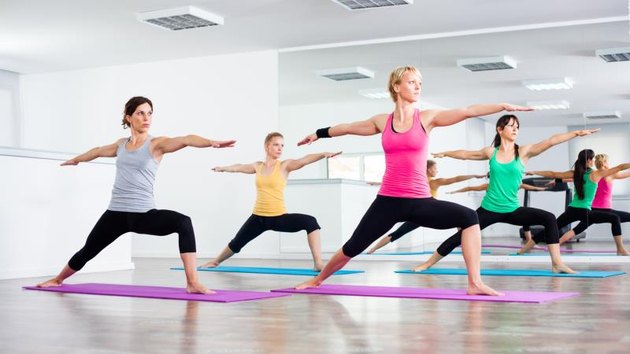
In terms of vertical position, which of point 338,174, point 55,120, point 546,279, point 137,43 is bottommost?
point 546,279

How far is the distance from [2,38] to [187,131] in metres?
2.22

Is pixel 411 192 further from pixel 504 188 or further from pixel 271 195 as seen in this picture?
pixel 271 195

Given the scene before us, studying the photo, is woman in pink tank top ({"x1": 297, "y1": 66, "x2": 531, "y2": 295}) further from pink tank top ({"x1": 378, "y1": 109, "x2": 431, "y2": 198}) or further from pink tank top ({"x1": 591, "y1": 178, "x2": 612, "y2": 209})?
pink tank top ({"x1": 591, "y1": 178, "x2": 612, "y2": 209})

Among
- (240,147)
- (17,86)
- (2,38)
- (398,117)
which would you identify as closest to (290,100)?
(240,147)

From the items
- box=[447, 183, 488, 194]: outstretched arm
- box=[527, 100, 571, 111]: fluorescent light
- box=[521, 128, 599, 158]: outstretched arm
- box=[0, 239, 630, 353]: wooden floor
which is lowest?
box=[0, 239, 630, 353]: wooden floor

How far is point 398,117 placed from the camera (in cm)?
423

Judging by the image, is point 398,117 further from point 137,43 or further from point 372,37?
point 137,43

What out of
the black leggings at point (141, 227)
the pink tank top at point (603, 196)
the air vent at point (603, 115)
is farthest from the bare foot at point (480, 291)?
the air vent at point (603, 115)

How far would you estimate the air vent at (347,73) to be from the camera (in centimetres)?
866

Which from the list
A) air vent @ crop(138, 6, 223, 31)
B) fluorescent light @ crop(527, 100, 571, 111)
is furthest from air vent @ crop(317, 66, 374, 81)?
fluorescent light @ crop(527, 100, 571, 111)

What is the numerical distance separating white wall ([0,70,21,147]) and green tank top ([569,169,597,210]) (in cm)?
706

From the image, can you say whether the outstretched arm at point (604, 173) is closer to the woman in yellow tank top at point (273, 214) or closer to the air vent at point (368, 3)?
the air vent at point (368, 3)

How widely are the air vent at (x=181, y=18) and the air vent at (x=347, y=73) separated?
1.46 m

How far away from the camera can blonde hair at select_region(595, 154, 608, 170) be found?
290 inches
